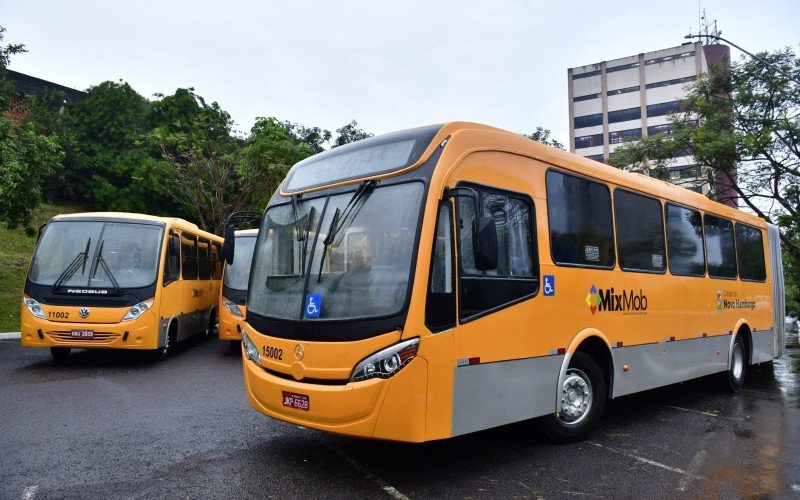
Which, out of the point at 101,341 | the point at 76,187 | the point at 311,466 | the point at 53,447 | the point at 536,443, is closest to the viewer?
the point at 311,466

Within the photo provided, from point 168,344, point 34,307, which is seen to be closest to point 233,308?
point 168,344

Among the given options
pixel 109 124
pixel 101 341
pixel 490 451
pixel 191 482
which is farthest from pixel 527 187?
pixel 109 124

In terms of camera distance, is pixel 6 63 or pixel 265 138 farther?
pixel 265 138

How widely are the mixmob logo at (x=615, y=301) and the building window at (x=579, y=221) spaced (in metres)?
0.31

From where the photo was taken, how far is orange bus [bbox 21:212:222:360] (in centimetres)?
991

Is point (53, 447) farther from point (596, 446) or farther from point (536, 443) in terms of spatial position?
point (596, 446)

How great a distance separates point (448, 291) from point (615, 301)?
2799mm

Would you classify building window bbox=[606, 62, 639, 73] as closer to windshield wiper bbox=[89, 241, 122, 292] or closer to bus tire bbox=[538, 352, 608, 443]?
windshield wiper bbox=[89, 241, 122, 292]

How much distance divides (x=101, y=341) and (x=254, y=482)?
21.2ft

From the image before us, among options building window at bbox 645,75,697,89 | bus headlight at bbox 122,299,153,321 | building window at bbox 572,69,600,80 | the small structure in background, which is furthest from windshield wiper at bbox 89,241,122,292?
building window at bbox 572,69,600,80

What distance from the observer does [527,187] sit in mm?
5789

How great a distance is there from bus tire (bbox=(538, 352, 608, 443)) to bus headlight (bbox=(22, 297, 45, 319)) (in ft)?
27.6

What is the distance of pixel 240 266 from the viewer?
13023 mm

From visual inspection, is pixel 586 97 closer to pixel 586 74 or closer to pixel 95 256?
pixel 586 74
